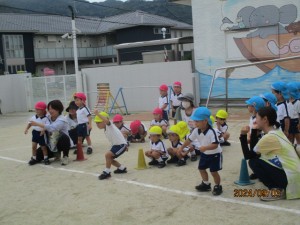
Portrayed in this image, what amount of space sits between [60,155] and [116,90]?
10.4 meters

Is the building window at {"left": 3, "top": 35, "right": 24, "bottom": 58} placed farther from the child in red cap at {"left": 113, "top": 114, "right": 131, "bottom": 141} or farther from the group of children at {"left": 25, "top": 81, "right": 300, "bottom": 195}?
the group of children at {"left": 25, "top": 81, "right": 300, "bottom": 195}

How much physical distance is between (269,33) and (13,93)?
1446 cm

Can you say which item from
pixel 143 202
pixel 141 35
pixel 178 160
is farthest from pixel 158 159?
pixel 141 35

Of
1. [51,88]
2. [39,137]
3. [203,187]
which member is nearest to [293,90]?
[203,187]

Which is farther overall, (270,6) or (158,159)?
(270,6)

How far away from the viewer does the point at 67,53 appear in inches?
1849

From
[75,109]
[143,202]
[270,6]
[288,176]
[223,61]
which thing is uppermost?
[270,6]

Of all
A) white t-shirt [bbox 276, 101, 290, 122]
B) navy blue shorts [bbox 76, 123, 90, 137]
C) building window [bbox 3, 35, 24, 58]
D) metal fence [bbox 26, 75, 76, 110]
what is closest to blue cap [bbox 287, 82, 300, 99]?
white t-shirt [bbox 276, 101, 290, 122]

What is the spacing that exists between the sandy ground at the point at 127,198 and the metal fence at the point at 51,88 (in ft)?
38.5

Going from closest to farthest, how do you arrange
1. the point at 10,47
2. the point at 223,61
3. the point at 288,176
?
the point at 288,176
the point at 223,61
the point at 10,47

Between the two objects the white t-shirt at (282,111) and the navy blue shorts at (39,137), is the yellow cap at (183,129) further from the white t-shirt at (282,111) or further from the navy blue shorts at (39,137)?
the navy blue shorts at (39,137)

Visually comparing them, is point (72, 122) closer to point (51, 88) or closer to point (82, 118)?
point (82, 118)

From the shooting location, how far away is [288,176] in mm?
4883

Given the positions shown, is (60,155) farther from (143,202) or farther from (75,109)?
(143,202)
